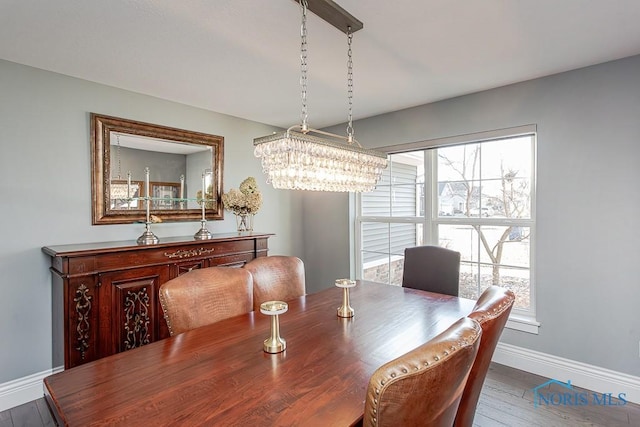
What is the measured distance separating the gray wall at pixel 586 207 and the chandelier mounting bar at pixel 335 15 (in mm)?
1674

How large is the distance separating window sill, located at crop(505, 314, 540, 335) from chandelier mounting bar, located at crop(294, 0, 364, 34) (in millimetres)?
2565

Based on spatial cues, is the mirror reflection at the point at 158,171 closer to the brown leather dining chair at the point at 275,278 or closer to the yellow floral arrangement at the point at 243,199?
the yellow floral arrangement at the point at 243,199

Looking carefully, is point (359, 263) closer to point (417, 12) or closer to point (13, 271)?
point (417, 12)

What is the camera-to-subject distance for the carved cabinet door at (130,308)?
223 cm

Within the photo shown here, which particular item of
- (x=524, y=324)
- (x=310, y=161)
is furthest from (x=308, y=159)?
(x=524, y=324)

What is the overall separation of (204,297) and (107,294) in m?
0.96

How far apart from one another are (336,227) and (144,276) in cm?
220

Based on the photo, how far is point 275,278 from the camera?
7.48ft

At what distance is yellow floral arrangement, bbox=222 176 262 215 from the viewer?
10.5 ft

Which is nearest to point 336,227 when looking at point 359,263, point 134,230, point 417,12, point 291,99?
point 359,263

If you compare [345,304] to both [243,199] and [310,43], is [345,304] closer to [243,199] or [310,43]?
[310,43]

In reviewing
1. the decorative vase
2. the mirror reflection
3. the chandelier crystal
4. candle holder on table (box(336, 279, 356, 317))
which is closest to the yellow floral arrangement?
the decorative vase

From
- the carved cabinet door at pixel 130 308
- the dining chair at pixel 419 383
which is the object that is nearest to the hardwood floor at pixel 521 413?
the carved cabinet door at pixel 130 308

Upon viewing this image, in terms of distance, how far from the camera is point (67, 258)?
207cm
